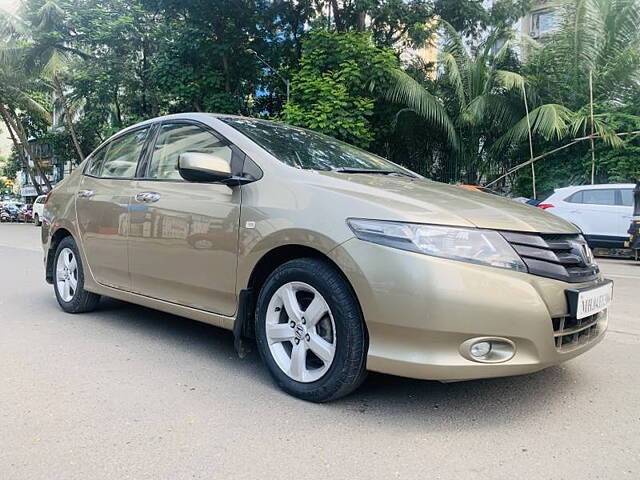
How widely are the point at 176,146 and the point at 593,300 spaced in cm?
286

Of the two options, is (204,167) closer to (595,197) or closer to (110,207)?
(110,207)

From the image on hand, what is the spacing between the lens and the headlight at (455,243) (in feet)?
8.48

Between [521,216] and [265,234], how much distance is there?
1.37 m

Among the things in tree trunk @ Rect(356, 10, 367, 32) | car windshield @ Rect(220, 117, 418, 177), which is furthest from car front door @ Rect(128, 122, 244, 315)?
tree trunk @ Rect(356, 10, 367, 32)

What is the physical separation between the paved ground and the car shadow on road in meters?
0.01

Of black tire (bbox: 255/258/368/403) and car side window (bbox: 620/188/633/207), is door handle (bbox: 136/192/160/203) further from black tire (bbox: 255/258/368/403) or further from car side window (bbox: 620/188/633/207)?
car side window (bbox: 620/188/633/207)

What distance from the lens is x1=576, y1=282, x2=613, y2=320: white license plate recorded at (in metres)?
2.70

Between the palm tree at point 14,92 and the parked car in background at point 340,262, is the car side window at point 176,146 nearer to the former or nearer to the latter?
the parked car in background at point 340,262

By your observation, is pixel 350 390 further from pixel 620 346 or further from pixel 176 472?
pixel 620 346

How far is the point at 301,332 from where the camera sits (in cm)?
298

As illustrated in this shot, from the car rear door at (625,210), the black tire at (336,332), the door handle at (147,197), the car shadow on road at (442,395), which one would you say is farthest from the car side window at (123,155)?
the car rear door at (625,210)

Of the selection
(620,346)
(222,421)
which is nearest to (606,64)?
(620,346)

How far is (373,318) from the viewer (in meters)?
2.66

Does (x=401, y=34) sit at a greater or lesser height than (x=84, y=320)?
greater
